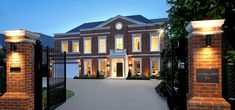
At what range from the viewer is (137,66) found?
1145 inches

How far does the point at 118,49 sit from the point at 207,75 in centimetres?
2405

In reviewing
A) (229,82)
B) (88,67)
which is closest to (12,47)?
(229,82)

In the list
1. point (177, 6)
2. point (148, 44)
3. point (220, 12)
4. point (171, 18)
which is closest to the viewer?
point (220, 12)

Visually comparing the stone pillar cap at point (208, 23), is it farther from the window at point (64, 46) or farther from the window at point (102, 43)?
the window at point (64, 46)

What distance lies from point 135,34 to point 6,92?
78.8ft

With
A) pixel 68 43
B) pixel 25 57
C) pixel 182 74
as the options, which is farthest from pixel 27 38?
pixel 68 43

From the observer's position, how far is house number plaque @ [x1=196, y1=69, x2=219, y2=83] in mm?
5055

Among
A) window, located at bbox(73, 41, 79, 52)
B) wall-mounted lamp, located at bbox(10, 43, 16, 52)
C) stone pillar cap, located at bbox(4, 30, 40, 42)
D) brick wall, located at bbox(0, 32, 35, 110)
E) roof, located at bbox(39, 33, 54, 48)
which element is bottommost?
brick wall, located at bbox(0, 32, 35, 110)

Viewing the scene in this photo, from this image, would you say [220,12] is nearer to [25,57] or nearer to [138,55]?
[25,57]

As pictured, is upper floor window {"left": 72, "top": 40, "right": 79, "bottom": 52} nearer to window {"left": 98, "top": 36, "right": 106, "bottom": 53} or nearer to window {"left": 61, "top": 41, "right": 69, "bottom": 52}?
window {"left": 61, "top": 41, "right": 69, "bottom": 52}

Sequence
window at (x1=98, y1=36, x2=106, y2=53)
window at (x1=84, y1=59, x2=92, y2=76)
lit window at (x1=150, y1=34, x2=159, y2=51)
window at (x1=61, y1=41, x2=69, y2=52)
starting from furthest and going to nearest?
1. window at (x1=61, y1=41, x2=69, y2=52)
2. window at (x1=84, y1=59, x2=92, y2=76)
3. window at (x1=98, y1=36, x2=106, y2=53)
4. lit window at (x1=150, y1=34, x2=159, y2=51)

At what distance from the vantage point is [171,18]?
33.4ft

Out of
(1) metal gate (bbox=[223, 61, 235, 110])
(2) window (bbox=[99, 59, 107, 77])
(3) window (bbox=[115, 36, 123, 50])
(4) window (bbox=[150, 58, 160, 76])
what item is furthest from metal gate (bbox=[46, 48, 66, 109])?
(2) window (bbox=[99, 59, 107, 77])

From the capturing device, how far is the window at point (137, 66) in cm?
2870
